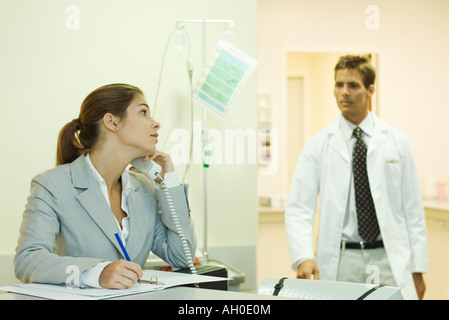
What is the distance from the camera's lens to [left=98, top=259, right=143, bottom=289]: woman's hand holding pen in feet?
3.57

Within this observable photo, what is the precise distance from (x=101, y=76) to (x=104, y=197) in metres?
0.87

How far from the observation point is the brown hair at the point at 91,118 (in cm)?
170

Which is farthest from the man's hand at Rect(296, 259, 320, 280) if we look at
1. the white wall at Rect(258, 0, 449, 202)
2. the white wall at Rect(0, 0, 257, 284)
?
the white wall at Rect(258, 0, 449, 202)

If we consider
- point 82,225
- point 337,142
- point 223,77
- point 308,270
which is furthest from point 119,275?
point 337,142

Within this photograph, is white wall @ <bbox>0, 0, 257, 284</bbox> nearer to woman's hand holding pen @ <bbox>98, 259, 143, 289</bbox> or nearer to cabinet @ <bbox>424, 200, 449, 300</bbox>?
woman's hand holding pen @ <bbox>98, 259, 143, 289</bbox>

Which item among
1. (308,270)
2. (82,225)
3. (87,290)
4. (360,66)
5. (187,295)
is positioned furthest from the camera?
(360,66)

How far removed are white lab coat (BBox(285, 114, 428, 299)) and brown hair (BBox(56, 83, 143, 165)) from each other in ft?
3.20

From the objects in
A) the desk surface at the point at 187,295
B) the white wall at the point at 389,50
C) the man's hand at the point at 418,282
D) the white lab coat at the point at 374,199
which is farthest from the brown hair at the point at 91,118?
the white wall at the point at 389,50

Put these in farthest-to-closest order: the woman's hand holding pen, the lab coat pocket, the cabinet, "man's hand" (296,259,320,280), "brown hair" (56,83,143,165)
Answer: the cabinet, the lab coat pocket, "man's hand" (296,259,320,280), "brown hair" (56,83,143,165), the woman's hand holding pen

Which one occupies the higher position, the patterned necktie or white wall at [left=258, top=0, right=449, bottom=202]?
white wall at [left=258, top=0, right=449, bottom=202]

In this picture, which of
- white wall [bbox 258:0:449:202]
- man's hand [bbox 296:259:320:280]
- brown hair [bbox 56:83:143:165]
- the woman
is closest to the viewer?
the woman

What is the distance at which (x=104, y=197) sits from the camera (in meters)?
1.58

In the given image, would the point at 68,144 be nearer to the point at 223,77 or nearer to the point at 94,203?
the point at 94,203

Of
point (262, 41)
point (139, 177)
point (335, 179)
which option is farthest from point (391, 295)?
point (262, 41)
